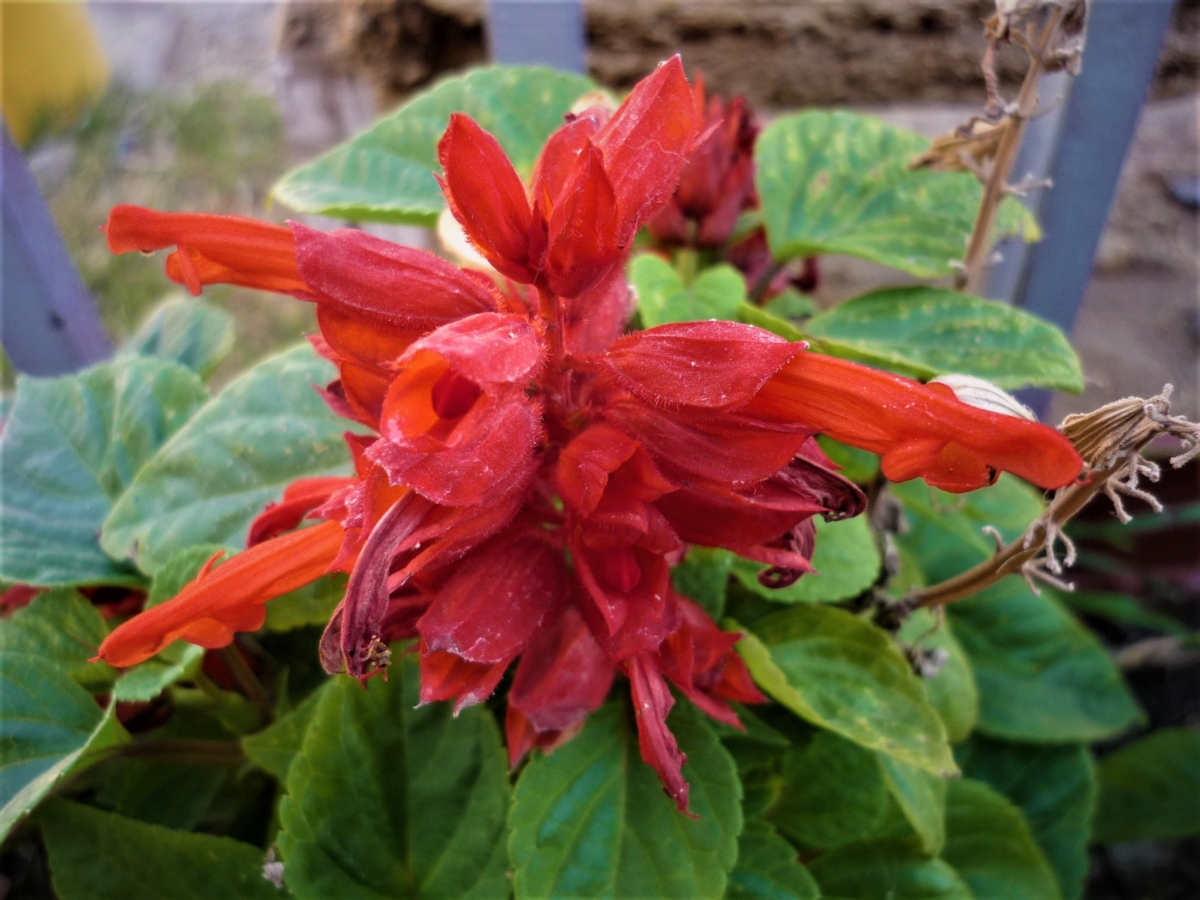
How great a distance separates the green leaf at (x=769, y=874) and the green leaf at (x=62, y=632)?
1.22ft

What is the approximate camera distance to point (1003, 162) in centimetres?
44

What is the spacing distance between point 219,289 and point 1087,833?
1.70 metres

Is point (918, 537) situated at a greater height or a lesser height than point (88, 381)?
lesser

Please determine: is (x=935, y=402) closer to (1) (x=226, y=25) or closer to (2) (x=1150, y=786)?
(2) (x=1150, y=786)

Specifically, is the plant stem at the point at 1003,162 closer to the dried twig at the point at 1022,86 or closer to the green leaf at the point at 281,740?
the dried twig at the point at 1022,86

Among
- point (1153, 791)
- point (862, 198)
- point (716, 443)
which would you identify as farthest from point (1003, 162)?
point (1153, 791)

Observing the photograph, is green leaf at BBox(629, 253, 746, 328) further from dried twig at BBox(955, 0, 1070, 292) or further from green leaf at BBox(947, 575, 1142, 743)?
Result: green leaf at BBox(947, 575, 1142, 743)

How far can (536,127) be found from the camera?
2.05ft

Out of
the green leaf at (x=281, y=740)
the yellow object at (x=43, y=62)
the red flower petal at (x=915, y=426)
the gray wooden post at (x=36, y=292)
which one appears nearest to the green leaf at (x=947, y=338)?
the red flower petal at (x=915, y=426)

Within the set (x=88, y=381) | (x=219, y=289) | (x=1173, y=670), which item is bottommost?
(x=1173, y=670)

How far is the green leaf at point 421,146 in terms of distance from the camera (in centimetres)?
56

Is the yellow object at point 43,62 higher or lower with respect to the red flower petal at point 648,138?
lower

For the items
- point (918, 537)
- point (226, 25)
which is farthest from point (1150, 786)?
point (226, 25)

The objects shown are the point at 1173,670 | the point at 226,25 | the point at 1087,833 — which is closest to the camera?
the point at 1087,833
